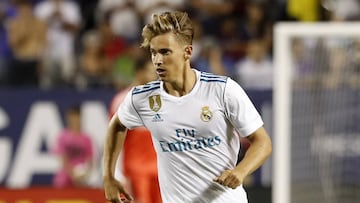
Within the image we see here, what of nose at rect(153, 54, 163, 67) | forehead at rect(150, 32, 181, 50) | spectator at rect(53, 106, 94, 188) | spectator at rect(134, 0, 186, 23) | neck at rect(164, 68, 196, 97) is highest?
forehead at rect(150, 32, 181, 50)

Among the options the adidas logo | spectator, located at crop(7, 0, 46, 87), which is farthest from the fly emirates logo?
spectator, located at crop(7, 0, 46, 87)

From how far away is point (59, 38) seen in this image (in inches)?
449

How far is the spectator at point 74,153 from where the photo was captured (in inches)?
403

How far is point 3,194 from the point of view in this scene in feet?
26.8

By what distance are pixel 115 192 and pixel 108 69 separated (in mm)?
5971

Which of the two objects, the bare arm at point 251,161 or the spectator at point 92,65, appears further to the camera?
the spectator at point 92,65

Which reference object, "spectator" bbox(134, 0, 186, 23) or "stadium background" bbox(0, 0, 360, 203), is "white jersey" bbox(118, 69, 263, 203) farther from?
"spectator" bbox(134, 0, 186, 23)

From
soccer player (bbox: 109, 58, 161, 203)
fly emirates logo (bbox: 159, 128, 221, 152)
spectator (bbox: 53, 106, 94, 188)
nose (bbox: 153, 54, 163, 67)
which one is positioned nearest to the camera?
nose (bbox: 153, 54, 163, 67)

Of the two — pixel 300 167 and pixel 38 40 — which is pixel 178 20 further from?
pixel 38 40

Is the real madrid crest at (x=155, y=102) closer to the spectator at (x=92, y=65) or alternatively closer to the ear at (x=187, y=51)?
the ear at (x=187, y=51)

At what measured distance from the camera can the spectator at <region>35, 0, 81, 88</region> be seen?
1072 cm

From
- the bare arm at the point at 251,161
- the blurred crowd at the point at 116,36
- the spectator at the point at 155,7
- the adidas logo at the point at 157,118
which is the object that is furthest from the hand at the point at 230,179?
the spectator at the point at 155,7

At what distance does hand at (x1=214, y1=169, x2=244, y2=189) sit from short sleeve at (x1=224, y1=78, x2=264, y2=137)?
0.31 meters

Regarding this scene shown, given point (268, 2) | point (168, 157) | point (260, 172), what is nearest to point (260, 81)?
point (260, 172)
